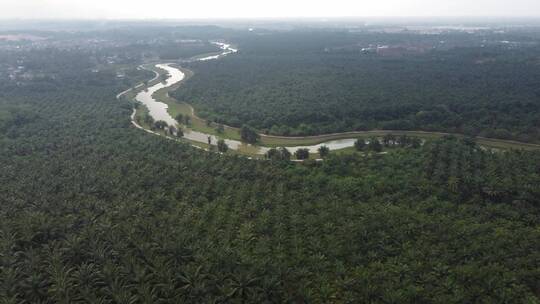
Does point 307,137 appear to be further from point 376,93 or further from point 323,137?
point 376,93

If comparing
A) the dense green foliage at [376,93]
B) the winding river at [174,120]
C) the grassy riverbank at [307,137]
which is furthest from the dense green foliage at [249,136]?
the dense green foliage at [376,93]

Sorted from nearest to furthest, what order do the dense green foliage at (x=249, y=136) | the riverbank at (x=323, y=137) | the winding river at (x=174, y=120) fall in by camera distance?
1. the riverbank at (x=323, y=137)
2. the winding river at (x=174, y=120)
3. the dense green foliage at (x=249, y=136)

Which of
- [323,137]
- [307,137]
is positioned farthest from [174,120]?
[323,137]

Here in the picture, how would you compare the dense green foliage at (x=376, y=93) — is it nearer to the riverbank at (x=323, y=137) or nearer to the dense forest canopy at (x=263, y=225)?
the riverbank at (x=323, y=137)

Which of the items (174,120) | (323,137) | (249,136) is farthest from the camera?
(174,120)

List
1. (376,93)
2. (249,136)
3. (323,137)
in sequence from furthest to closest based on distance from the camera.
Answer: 1. (376,93)
2. (323,137)
3. (249,136)

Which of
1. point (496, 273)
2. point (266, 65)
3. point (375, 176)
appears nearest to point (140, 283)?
point (496, 273)
